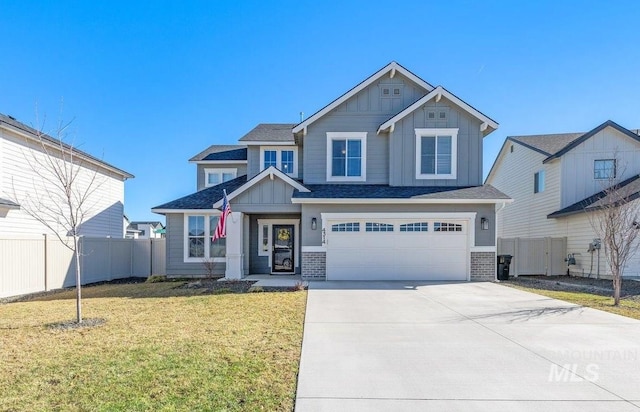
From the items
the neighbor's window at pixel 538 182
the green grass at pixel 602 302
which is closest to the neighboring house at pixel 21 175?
the green grass at pixel 602 302

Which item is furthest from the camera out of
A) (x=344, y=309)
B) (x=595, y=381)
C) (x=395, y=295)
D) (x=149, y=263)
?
(x=149, y=263)

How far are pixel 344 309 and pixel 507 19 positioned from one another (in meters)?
12.0

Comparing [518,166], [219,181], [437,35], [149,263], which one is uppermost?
→ [437,35]

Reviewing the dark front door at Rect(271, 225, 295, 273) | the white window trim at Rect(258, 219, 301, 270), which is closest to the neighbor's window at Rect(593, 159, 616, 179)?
the white window trim at Rect(258, 219, 301, 270)

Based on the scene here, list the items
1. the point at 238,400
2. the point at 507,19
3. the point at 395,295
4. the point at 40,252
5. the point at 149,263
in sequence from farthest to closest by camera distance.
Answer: the point at 149,263 → the point at 507,19 → the point at 40,252 → the point at 395,295 → the point at 238,400

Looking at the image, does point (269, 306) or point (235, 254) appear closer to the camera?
point (269, 306)

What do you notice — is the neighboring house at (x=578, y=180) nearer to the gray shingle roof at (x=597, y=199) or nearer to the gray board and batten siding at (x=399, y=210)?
the gray shingle roof at (x=597, y=199)

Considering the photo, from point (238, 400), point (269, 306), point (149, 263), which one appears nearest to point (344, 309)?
point (269, 306)

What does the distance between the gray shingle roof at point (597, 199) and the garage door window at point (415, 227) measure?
704 centimetres

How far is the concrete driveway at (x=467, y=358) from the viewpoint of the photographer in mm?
3441

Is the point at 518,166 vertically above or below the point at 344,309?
above

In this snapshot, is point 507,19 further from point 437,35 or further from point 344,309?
point 344,309

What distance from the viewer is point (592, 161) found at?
15680 mm

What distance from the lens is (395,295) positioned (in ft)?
30.1
